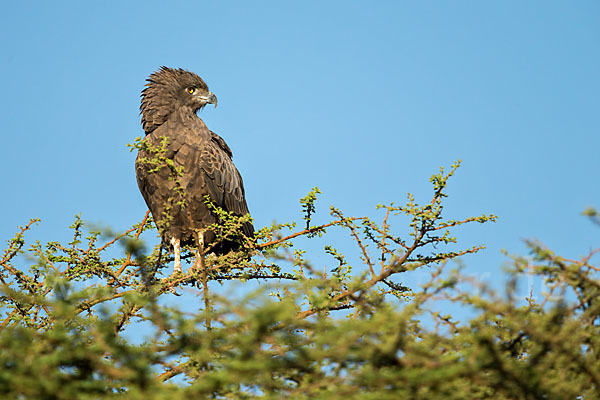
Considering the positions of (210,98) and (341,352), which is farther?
(210,98)

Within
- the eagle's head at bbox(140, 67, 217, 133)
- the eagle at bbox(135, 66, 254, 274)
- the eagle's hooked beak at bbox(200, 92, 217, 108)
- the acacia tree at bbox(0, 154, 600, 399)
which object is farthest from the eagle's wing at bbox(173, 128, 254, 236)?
the acacia tree at bbox(0, 154, 600, 399)

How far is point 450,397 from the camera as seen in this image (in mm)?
3127

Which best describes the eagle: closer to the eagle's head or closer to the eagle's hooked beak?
the eagle's head

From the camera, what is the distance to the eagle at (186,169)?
957 centimetres

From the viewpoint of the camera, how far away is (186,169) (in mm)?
9547

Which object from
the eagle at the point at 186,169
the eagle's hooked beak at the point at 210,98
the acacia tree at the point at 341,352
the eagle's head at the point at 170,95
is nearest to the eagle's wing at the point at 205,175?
the eagle at the point at 186,169

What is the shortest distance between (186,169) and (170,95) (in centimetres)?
166

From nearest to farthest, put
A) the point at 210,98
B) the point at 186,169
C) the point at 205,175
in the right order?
the point at 186,169 < the point at 205,175 < the point at 210,98

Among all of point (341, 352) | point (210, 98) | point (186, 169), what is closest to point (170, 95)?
point (210, 98)

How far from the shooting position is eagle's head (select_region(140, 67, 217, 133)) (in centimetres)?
1031

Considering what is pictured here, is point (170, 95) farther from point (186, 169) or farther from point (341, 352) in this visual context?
point (341, 352)

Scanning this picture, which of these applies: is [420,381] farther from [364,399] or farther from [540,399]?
[540,399]

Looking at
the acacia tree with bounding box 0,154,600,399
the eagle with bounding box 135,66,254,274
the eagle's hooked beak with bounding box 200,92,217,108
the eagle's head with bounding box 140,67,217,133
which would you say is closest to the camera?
the acacia tree with bounding box 0,154,600,399

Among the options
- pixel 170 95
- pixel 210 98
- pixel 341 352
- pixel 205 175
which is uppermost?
pixel 210 98
